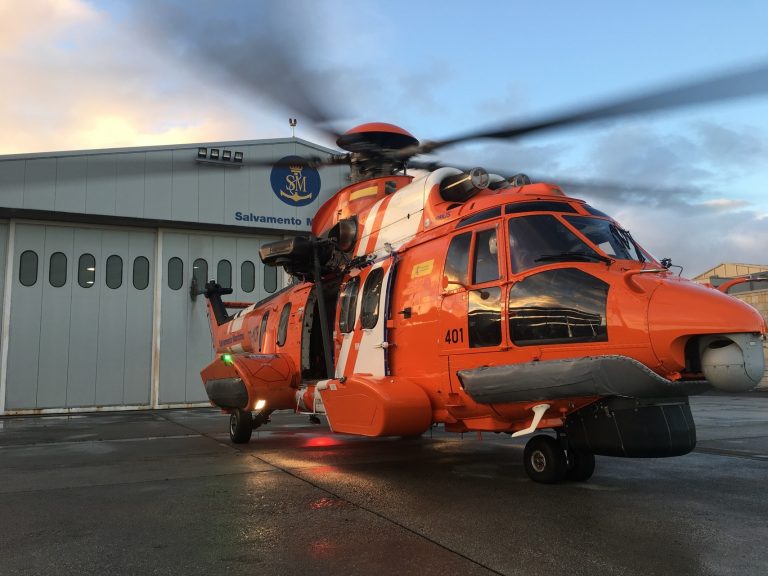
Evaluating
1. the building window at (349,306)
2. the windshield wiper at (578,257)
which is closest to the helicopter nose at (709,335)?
the windshield wiper at (578,257)

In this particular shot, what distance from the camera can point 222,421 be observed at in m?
13.6

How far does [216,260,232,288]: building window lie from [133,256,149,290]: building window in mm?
2238

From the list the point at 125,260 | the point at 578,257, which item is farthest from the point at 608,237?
the point at 125,260

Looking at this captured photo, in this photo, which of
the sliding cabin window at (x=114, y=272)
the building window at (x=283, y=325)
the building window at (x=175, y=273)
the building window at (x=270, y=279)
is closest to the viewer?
the building window at (x=283, y=325)

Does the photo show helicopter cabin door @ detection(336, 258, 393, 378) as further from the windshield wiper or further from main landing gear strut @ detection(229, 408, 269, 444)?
main landing gear strut @ detection(229, 408, 269, 444)

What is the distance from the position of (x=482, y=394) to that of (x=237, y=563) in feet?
8.53

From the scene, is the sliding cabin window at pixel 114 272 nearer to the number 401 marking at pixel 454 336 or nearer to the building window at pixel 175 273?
the building window at pixel 175 273

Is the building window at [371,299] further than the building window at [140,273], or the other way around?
the building window at [140,273]

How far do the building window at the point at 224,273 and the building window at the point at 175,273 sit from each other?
1.18m

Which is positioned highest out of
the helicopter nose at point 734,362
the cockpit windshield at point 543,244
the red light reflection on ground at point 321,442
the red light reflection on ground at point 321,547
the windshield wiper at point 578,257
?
the cockpit windshield at point 543,244

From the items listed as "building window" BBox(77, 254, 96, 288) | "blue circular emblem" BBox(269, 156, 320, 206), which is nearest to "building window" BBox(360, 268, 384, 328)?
"blue circular emblem" BBox(269, 156, 320, 206)

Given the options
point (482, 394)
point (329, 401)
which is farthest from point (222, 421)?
point (482, 394)

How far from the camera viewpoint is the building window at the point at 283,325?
31.1ft

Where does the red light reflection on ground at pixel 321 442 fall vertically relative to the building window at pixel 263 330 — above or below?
below
